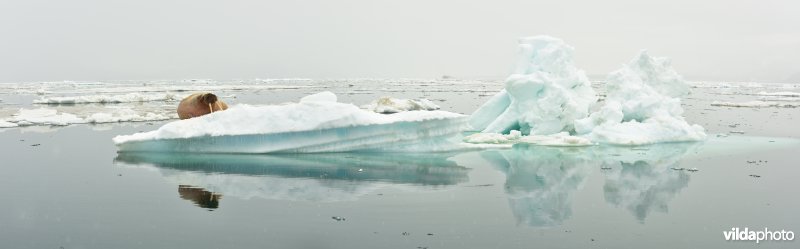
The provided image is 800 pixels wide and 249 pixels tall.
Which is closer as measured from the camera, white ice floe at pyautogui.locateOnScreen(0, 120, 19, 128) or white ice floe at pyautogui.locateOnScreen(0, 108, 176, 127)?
white ice floe at pyautogui.locateOnScreen(0, 120, 19, 128)

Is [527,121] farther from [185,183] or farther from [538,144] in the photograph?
[185,183]

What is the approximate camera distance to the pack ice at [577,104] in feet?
65.3

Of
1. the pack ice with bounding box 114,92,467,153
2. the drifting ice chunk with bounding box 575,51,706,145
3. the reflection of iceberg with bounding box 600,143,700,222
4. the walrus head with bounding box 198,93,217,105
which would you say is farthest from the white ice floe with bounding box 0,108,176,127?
the reflection of iceberg with bounding box 600,143,700,222

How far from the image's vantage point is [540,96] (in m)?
21.2

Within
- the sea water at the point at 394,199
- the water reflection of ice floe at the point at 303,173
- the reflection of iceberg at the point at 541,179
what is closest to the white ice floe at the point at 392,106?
the reflection of iceberg at the point at 541,179

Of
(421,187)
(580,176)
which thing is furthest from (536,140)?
(421,187)

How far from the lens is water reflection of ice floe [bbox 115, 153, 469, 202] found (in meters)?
11.0

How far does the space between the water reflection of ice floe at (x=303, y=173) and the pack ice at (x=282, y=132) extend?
35 cm

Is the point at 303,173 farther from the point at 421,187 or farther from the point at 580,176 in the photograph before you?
the point at 580,176

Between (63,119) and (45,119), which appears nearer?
(45,119)

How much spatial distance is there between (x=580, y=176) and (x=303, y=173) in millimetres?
5792

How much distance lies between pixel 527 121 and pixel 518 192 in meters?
10.4

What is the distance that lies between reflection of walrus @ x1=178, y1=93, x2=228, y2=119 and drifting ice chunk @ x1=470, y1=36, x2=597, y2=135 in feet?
31.1

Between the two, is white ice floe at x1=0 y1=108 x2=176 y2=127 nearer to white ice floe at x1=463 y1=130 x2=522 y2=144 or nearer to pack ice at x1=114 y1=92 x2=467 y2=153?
pack ice at x1=114 y1=92 x2=467 y2=153
